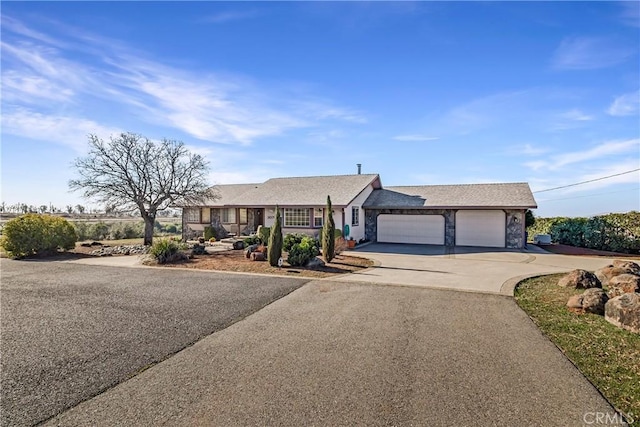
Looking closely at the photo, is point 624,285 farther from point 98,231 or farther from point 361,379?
point 98,231

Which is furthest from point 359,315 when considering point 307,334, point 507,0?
point 507,0

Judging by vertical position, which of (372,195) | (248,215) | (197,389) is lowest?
(197,389)

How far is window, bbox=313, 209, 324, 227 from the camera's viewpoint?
→ 69.1 ft

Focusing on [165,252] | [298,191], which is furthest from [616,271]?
[298,191]

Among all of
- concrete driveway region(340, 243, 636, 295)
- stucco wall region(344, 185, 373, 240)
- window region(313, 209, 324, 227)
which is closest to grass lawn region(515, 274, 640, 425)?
concrete driveway region(340, 243, 636, 295)

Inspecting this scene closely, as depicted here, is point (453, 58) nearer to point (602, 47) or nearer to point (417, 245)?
point (602, 47)

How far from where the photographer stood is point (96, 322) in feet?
22.1

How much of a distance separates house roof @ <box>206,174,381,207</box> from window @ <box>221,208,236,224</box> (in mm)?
717

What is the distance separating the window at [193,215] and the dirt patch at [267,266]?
9.68 m

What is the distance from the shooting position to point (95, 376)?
4.42 meters

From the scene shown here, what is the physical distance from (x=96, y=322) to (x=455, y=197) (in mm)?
20081

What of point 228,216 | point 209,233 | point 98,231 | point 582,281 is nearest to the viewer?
point 582,281

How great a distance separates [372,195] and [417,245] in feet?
17.4

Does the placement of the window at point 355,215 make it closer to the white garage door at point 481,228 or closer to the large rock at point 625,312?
the white garage door at point 481,228
